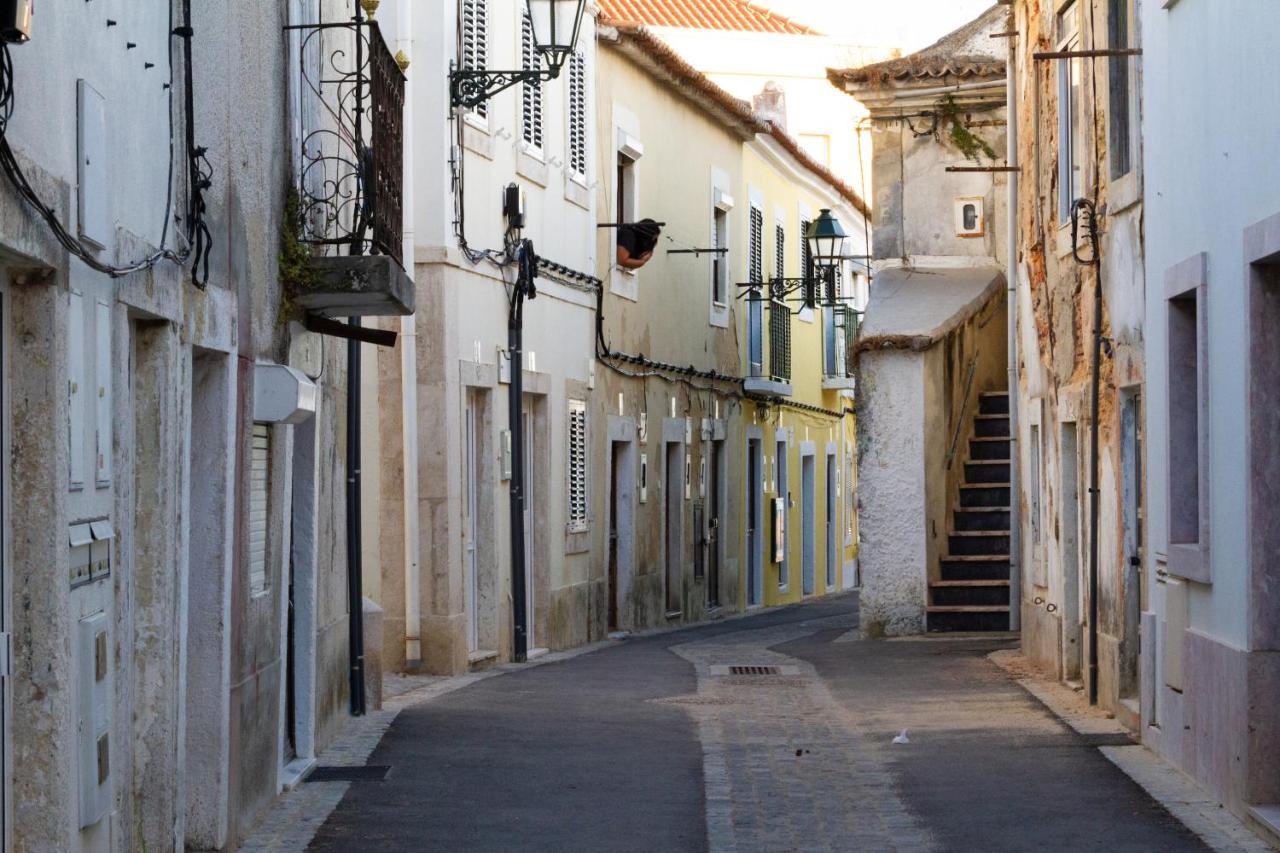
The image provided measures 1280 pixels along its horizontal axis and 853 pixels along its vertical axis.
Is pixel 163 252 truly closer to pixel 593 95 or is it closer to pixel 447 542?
pixel 447 542

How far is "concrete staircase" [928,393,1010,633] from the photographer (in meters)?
20.0

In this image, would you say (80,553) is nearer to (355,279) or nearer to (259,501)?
(259,501)

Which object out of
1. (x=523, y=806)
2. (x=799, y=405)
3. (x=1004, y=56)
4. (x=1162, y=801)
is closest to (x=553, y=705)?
(x=523, y=806)

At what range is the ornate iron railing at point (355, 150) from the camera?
10375 millimetres

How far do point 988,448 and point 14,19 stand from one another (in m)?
17.6

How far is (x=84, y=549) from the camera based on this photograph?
6.43 metres

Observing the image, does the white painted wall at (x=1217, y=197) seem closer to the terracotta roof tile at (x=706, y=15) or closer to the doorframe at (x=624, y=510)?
the doorframe at (x=624, y=510)

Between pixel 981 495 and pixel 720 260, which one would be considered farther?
pixel 720 260

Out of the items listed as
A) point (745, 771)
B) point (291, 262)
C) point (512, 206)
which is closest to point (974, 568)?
point (512, 206)

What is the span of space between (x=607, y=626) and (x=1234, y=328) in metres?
13.6

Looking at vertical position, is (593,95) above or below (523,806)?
above

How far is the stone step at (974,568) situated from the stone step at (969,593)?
0.79 feet

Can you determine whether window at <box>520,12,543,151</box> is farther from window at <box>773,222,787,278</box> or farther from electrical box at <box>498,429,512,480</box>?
window at <box>773,222,787,278</box>

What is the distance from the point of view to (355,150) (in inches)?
413
